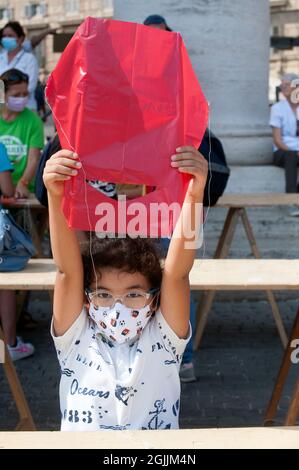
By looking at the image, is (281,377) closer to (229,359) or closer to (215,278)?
(215,278)

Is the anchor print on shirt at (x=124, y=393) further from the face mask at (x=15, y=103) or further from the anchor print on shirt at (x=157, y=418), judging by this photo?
the face mask at (x=15, y=103)

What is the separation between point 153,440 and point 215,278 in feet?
5.57

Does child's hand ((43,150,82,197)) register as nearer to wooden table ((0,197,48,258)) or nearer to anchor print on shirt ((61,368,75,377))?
anchor print on shirt ((61,368,75,377))

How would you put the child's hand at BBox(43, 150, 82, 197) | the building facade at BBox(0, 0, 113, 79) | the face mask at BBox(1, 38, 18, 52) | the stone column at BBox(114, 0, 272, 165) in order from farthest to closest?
the building facade at BBox(0, 0, 113, 79) → the face mask at BBox(1, 38, 18, 52) → the stone column at BBox(114, 0, 272, 165) → the child's hand at BBox(43, 150, 82, 197)

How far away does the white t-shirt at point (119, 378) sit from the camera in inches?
99.7

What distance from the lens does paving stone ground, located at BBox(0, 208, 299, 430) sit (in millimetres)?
4570

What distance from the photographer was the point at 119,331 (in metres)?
2.56

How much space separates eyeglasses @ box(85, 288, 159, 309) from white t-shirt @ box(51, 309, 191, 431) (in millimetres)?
63

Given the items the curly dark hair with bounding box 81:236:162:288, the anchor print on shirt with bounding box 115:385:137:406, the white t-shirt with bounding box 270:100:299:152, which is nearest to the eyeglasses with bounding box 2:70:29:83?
the white t-shirt with bounding box 270:100:299:152

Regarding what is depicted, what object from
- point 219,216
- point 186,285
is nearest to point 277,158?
point 219,216

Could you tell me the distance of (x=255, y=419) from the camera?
4453 mm

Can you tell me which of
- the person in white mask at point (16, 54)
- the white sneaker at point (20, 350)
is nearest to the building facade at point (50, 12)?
the person in white mask at point (16, 54)

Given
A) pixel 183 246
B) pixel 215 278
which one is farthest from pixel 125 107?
pixel 215 278

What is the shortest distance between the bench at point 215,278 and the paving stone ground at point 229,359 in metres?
0.51
